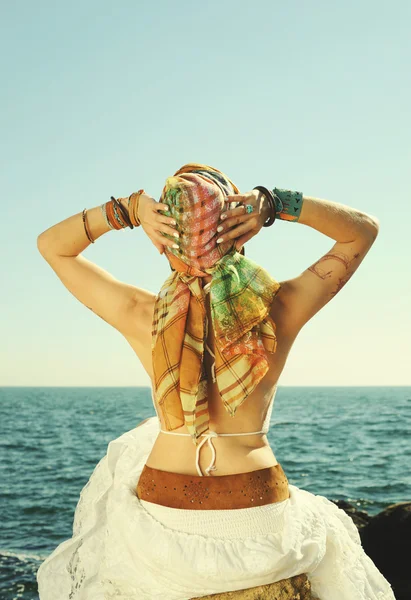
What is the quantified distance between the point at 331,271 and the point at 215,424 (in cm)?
84

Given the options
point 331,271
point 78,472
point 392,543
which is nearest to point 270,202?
point 331,271

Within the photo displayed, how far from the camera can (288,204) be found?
3035 millimetres

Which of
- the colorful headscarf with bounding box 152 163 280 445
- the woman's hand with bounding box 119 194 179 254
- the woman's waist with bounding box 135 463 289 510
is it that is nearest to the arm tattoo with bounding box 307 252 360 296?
the colorful headscarf with bounding box 152 163 280 445

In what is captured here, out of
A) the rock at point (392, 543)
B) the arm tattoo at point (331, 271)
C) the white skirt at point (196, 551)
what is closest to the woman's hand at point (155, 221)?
the arm tattoo at point (331, 271)

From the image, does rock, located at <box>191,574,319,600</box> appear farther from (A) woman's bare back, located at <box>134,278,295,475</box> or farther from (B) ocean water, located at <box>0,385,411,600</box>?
(B) ocean water, located at <box>0,385,411,600</box>

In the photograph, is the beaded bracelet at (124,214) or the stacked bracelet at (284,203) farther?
the beaded bracelet at (124,214)

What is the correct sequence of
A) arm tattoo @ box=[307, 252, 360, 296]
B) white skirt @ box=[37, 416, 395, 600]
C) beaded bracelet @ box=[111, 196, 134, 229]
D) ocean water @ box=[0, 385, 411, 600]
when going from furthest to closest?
ocean water @ box=[0, 385, 411, 600]
beaded bracelet @ box=[111, 196, 134, 229]
arm tattoo @ box=[307, 252, 360, 296]
white skirt @ box=[37, 416, 395, 600]

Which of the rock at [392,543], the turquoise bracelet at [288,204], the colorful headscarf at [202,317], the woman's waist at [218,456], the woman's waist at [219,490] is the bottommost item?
the rock at [392,543]

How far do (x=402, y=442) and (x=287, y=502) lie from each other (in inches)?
1203

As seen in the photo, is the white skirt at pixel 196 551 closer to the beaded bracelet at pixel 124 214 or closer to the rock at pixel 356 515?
the beaded bracelet at pixel 124 214

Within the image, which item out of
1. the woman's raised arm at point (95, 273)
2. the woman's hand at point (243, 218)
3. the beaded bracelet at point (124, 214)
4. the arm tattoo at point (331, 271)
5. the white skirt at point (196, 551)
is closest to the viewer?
the white skirt at point (196, 551)

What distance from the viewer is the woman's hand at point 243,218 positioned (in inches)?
111

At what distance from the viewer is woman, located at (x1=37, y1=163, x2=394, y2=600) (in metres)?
2.63

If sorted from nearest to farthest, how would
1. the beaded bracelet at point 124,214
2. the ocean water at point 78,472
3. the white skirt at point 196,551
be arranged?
1. the white skirt at point 196,551
2. the beaded bracelet at point 124,214
3. the ocean water at point 78,472
